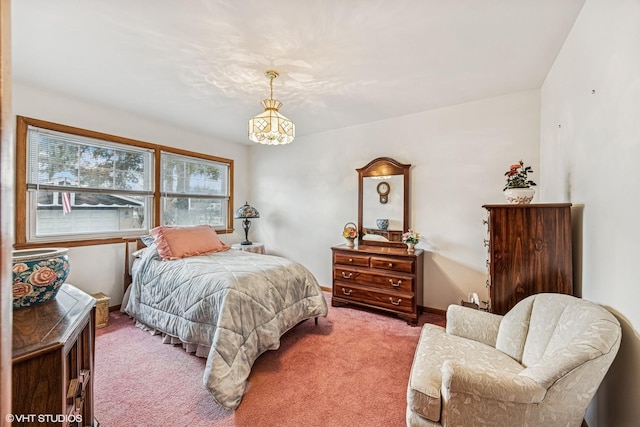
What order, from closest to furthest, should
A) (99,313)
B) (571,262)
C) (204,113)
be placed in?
1. (571,262)
2. (99,313)
3. (204,113)

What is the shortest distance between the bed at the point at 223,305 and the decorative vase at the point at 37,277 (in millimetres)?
1022

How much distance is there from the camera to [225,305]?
1.99 m

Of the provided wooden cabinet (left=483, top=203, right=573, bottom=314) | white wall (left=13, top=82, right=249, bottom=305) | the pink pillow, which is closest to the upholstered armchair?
wooden cabinet (left=483, top=203, right=573, bottom=314)

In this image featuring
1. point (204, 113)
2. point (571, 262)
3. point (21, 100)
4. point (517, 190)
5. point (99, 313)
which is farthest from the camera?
point (204, 113)

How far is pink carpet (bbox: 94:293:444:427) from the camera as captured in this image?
165 centimetres

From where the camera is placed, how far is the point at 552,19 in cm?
174

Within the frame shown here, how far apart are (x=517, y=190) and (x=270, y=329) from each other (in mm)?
2176

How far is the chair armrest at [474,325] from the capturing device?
1813 millimetres

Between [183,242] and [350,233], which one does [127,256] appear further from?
[350,233]

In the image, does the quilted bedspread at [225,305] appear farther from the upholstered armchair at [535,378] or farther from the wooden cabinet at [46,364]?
the upholstered armchair at [535,378]

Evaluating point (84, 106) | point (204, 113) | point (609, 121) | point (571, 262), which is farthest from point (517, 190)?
point (84, 106)

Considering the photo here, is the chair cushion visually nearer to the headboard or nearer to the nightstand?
the nightstand

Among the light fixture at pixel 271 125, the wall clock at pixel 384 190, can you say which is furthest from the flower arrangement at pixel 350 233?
the light fixture at pixel 271 125

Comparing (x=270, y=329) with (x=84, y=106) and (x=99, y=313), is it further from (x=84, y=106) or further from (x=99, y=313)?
(x=84, y=106)
